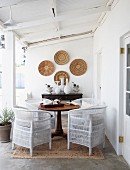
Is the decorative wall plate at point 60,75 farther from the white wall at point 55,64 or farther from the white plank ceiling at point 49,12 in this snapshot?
the white plank ceiling at point 49,12

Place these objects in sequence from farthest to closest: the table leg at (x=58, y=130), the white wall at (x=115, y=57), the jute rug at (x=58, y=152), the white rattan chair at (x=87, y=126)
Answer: the table leg at (x=58, y=130), the white rattan chair at (x=87, y=126), the jute rug at (x=58, y=152), the white wall at (x=115, y=57)

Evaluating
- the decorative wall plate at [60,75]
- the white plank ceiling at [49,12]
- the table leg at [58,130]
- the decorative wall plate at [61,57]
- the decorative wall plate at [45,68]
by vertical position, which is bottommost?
the table leg at [58,130]

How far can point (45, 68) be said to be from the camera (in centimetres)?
743

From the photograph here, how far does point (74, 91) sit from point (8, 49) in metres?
3.16

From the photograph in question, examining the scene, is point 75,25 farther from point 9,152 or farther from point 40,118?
point 9,152

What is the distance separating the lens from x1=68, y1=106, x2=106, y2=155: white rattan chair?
143 inches

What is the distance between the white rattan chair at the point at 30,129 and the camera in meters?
3.59

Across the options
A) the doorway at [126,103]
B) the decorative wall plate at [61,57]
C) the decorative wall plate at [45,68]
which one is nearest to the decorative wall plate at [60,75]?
the decorative wall plate at [45,68]

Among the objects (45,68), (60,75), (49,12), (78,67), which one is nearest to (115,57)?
(49,12)

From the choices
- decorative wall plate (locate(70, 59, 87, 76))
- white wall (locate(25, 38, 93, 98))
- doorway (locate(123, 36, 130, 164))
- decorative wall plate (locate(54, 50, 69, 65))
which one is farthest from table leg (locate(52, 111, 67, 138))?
decorative wall plate (locate(54, 50, 69, 65))

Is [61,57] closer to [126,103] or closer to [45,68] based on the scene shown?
[45,68]

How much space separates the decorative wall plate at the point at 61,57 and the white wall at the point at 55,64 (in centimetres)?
11

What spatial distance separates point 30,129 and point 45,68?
13.5 feet

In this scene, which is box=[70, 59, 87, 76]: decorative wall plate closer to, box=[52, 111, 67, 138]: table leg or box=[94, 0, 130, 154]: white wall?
box=[94, 0, 130, 154]: white wall
